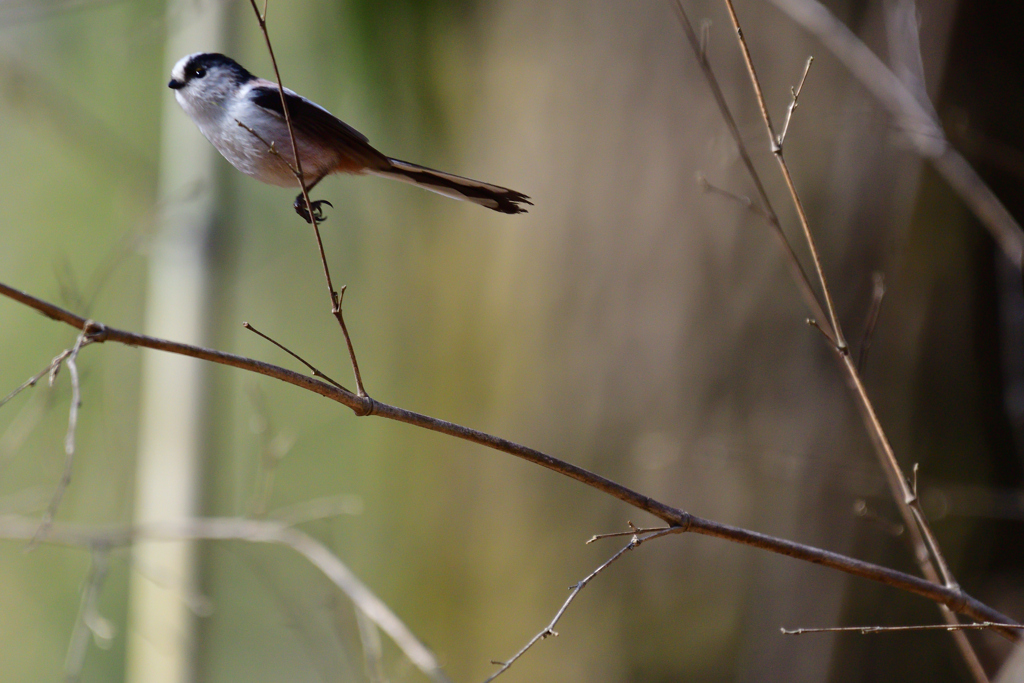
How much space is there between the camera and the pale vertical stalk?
694mm

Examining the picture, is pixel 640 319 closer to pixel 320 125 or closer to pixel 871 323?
pixel 871 323

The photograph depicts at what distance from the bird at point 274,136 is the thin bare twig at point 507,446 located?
0.08 m

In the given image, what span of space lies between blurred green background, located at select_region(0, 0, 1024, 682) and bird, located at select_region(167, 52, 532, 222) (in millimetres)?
297

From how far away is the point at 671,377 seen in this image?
0.99m

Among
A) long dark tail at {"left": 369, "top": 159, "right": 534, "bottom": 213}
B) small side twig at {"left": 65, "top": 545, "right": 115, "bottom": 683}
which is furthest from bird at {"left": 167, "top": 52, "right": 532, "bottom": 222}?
small side twig at {"left": 65, "top": 545, "right": 115, "bottom": 683}

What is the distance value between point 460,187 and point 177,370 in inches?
31.7

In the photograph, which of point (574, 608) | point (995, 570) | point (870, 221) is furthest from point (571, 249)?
point (995, 570)

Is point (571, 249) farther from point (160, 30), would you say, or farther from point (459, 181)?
point (459, 181)

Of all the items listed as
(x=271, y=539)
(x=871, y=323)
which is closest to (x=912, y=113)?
(x=871, y=323)

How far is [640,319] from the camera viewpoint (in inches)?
39.7

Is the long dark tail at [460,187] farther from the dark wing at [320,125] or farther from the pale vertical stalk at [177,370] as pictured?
the pale vertical stalk at [177,370]

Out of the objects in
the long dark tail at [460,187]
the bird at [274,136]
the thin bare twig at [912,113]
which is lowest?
the long dark tail at [460,187]

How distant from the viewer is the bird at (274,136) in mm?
331

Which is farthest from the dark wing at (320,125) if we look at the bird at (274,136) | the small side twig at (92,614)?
the small side twig at (92,614)
